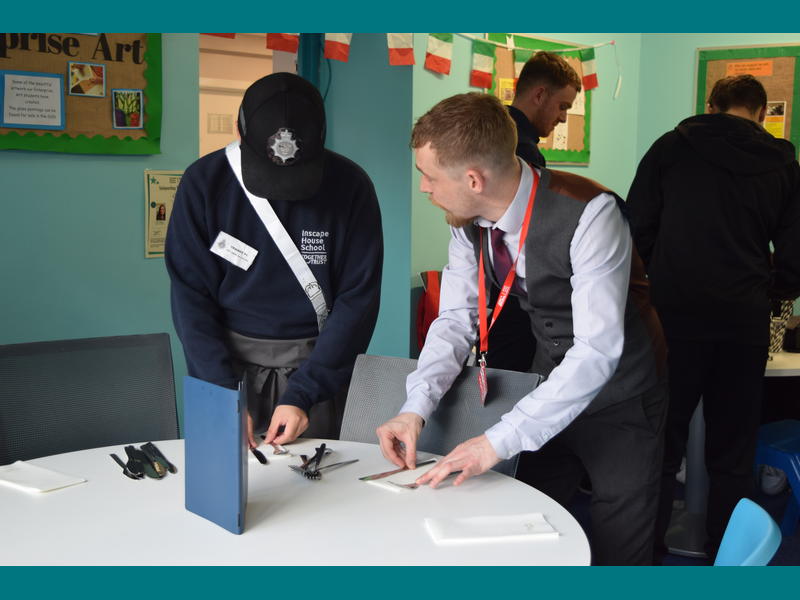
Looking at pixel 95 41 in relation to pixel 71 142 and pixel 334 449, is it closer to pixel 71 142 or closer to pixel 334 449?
pixel 71 142

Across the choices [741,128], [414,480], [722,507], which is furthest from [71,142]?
[722,507]

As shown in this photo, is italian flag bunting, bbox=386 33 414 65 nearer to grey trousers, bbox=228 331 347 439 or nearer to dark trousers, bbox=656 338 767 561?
dark trousers, bbox=656 338 767 561

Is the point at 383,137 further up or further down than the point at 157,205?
further up

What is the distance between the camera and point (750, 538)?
1228mm

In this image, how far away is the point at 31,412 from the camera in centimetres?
214

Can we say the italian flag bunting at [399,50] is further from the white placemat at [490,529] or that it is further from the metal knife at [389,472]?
the white placemat at [490,529]

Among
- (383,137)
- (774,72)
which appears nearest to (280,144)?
(383,137)

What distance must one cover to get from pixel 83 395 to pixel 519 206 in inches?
47.9

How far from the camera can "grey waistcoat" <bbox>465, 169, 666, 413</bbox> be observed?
186cm

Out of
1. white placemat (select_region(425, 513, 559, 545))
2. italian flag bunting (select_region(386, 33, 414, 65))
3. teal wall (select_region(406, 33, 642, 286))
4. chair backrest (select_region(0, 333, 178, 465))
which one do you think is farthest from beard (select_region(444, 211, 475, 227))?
teal wall (select_region(406, 33, 642, 286))

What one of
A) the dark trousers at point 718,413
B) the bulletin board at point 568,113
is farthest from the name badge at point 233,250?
the bulletin board at point 568,113

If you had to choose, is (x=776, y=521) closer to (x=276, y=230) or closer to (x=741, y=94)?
(x=741, y=94)

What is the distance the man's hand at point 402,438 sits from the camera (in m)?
1.82

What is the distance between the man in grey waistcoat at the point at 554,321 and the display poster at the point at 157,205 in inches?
65.8
